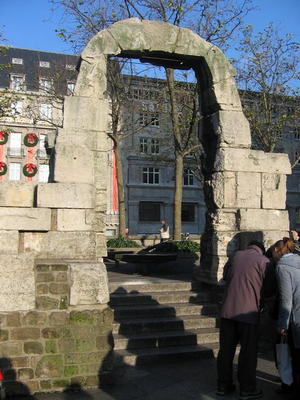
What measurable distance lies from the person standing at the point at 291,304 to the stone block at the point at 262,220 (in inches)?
110

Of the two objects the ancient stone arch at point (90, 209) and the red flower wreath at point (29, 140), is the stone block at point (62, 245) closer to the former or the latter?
the ancient stone arch at point (90, 209)

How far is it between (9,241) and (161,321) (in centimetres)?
268

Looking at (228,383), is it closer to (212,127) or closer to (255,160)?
(255,160)

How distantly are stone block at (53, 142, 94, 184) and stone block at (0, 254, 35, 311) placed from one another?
1.59 meters

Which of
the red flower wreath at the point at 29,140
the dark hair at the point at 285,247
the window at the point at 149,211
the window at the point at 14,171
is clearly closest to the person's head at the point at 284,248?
the dark hair at the point at 285,247

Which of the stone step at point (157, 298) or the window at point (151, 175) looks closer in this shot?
the stone step at point (157, 298)

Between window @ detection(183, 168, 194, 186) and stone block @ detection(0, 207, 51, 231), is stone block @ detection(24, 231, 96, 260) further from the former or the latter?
window @ detection(183, 168, 194, 186)

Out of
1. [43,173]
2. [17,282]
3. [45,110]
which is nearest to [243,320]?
[17,282]

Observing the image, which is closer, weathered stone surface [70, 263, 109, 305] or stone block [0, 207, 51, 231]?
weathered stone surface [70, 263, 109, 305]

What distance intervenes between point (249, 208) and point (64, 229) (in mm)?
3331

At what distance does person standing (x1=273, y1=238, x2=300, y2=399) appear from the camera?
16.5 feet

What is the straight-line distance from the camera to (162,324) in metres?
7.29

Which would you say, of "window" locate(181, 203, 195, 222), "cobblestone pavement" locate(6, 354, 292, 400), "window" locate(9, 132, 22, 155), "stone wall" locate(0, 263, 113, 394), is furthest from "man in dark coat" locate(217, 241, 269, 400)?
"window" locate(9, 132, 22, 155)

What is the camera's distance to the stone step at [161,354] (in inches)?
254
